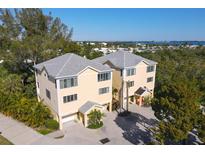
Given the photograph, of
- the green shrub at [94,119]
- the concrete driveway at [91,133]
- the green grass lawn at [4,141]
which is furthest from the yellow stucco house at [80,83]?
the green grass lawn at [4,141]


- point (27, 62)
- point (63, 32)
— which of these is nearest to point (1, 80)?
point (27, 62)

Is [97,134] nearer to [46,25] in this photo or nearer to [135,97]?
[135,97]

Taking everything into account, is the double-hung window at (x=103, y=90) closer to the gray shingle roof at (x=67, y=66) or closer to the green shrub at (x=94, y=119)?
the gray shingle roof at (x=67, y=66)

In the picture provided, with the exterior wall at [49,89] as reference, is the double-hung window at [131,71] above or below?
above

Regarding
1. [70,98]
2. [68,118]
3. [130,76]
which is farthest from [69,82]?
[130,76]

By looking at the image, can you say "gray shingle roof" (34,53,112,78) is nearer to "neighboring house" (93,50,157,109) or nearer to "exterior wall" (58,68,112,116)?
"exterior wall" (58,68,112,116)

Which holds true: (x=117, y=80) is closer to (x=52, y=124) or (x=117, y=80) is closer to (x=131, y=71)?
(x=131, y=71)

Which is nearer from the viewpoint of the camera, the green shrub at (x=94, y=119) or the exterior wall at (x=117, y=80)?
the green shrub at (x=94, y=119)
